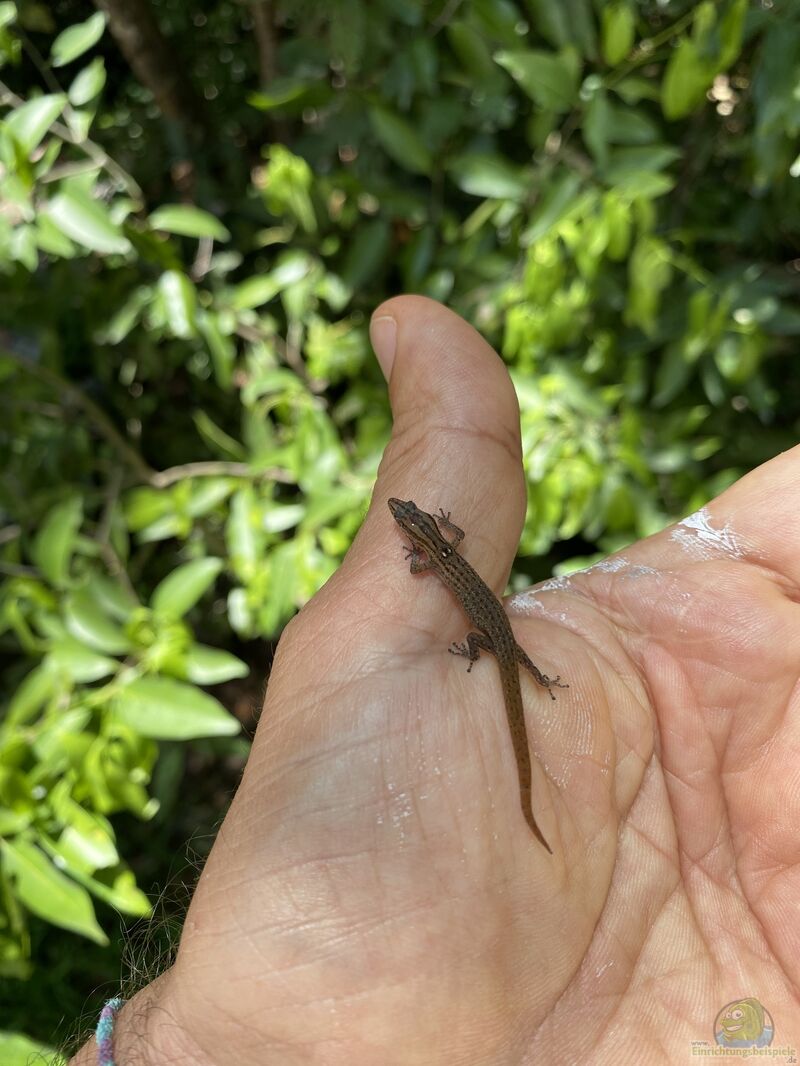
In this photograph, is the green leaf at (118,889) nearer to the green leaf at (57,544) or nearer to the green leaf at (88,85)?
the green leaf at (57,544)

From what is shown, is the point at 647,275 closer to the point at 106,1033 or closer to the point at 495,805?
the point at 495,805

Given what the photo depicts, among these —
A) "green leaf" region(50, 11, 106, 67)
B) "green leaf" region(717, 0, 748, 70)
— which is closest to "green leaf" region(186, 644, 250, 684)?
"green leaf" region(50, 11, 106, 67)

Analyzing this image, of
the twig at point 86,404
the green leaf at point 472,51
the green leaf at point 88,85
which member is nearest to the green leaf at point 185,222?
the green leaf at point 88,85

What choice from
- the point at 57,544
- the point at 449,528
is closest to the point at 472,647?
the point at 449,528

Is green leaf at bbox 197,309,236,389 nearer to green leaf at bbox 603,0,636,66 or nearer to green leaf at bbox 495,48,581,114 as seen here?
green leaf at bbox 495,48,581,114

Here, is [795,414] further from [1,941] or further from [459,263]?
[1,941]

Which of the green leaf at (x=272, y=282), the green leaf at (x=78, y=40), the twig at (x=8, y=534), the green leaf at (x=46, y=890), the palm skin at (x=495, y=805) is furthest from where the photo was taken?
the twig at (x=8, y=534)
